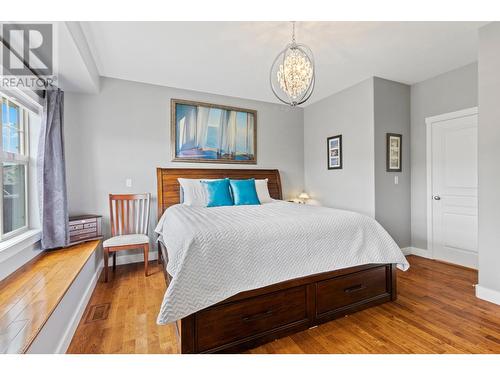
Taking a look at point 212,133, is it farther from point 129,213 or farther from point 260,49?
point 129,213

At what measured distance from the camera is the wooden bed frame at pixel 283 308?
1467 millimetres

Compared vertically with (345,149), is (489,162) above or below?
below

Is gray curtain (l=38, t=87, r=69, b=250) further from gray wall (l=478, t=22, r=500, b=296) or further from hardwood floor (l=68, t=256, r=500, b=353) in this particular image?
gray wall (l=478, t=22, r=500, b=296)

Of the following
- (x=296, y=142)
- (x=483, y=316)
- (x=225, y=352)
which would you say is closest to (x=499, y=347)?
(x=483, y=316)

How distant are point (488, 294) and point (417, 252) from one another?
1439 mm

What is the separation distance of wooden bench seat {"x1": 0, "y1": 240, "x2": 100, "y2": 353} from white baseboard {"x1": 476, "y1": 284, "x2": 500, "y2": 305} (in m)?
3.47

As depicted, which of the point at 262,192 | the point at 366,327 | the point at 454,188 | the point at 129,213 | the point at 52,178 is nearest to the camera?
the point at 366,327

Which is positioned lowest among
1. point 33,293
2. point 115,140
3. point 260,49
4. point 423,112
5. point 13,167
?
point 33,293

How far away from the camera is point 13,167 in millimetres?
2273

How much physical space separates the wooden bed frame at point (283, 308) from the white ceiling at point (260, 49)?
2.25 metres

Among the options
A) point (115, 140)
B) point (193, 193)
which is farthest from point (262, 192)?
point (115, 140)

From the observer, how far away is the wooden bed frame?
1.47 meters

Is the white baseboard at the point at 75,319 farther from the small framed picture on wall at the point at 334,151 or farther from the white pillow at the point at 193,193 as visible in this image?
the small framed picture on wall at the point at 334,151

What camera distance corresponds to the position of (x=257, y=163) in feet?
13.9
